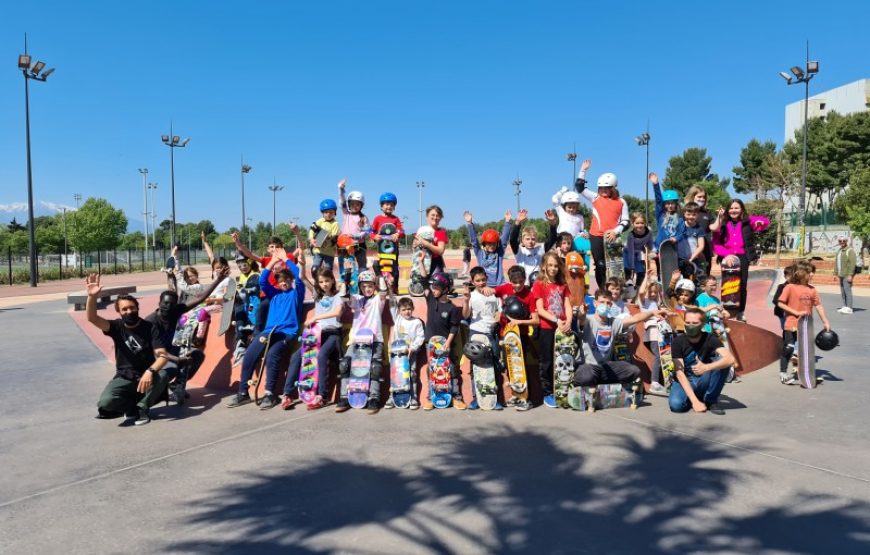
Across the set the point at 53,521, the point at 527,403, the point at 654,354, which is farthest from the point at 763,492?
the point at 53,521

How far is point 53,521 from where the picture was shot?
3.35 meters

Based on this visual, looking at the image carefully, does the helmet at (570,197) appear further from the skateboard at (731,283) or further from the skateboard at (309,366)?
the skateboard at (309,366)

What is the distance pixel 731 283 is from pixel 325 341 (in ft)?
18.9

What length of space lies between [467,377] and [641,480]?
2620 millimetres

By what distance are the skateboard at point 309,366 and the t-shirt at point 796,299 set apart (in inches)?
224

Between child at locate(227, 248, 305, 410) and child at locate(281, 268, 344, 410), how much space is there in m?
0.16

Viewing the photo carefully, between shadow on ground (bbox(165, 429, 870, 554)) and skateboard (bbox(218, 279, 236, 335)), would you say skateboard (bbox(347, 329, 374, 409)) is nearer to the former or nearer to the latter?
shadow on ground (bbox(165, 429, 870, 554))

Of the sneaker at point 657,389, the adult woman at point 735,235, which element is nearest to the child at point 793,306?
the adult woman at point 735,235

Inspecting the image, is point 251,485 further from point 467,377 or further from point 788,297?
point 788,297

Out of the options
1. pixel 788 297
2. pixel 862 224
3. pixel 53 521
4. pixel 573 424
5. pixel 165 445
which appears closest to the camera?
pixel 53 521

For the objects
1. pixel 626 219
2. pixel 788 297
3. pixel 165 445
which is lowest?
pixel 165 445

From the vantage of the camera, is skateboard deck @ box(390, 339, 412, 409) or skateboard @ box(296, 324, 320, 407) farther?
skateboard @ box(296, 324, 320, 407)

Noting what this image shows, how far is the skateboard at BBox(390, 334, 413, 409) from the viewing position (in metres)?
5.84

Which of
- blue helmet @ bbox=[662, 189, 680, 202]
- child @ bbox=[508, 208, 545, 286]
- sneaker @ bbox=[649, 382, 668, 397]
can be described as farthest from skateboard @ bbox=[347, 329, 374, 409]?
blue helmet @ bbox=[662, 189, 680, 202]
